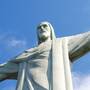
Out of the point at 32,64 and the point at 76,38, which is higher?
the point at 76,38

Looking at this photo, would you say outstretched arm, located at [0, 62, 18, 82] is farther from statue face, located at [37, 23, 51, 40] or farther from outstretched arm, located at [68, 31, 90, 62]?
outstretched arm, located at [68, 31, 90, 62]

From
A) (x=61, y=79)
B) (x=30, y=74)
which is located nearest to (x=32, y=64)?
(x=30, y=74)

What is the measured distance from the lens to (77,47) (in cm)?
1318

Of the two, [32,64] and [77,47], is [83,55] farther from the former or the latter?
[32,64]

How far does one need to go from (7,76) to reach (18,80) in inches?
31.8

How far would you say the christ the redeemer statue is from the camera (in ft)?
40.7

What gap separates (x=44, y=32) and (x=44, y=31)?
0.04m

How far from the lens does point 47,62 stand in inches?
507

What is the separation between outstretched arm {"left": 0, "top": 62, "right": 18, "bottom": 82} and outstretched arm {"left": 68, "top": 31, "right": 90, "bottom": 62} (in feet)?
5.98

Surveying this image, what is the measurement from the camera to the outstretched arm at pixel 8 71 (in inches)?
536

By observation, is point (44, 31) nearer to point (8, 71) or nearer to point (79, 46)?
point (79, 46)

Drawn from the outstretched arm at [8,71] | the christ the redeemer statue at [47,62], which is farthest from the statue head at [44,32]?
the outstretched arm at [8,71]

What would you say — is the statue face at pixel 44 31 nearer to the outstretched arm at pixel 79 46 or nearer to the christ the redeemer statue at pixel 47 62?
the christ the redeemer statue at pixel 47 62

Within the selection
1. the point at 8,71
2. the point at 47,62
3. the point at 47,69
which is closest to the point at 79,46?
the point at 47,62
